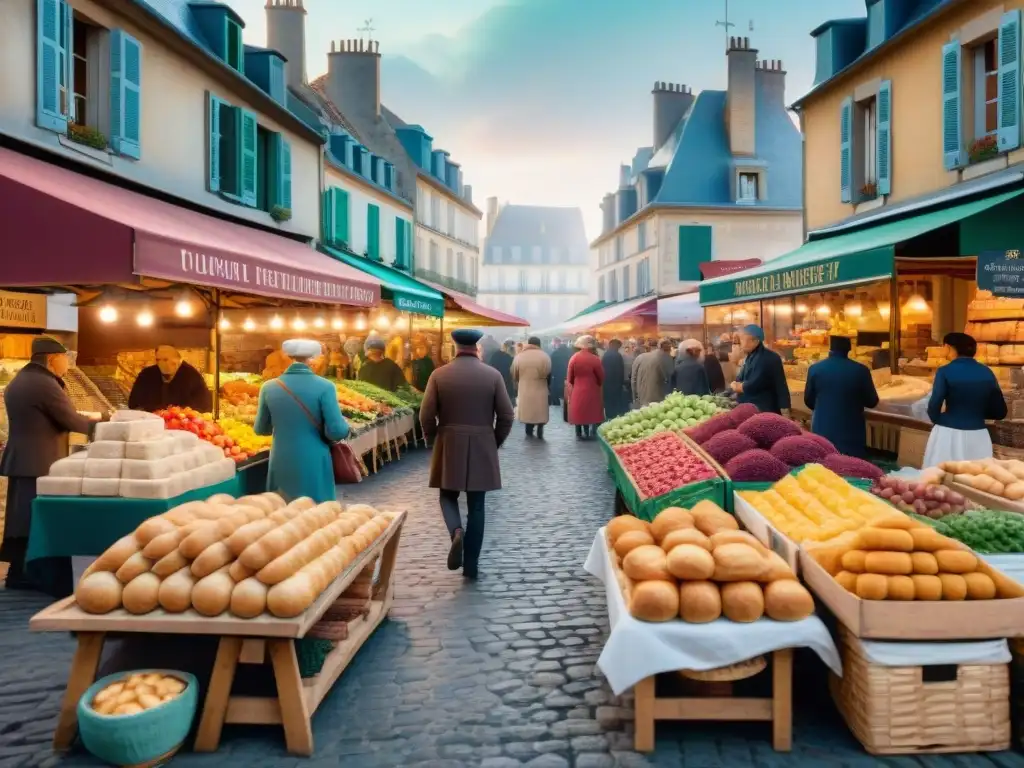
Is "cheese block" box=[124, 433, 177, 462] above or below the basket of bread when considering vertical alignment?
above

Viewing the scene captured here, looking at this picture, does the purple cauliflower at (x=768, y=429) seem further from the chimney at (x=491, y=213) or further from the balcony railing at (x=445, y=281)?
the chimney at (x=491, y=213)

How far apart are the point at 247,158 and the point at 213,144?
962 millimetres

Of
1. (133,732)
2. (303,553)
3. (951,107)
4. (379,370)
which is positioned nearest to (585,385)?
(379,370)

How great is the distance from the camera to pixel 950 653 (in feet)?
11.9

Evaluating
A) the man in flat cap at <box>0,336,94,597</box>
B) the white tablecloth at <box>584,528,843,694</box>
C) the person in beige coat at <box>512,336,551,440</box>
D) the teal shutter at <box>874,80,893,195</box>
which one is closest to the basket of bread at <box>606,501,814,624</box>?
the white tablecloth at <box>584,528,843,694</box>

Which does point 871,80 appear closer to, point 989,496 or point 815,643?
point 989,496

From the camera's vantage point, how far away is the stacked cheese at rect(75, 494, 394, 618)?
3.66 meters

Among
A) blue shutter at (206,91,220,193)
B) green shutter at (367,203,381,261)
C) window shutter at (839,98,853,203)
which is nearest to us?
blue shutter at (206,91,220,193)

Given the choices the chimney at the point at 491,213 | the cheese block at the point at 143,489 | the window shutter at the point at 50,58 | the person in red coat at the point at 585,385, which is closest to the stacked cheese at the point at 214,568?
the cheese block at the point at 143,489

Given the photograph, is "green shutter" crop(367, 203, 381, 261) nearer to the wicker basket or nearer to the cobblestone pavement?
the cobblestone pavement

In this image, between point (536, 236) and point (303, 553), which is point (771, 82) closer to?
point (303, 553)

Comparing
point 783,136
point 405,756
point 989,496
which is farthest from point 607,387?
point 783,136

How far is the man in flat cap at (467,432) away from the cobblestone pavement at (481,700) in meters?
0.40

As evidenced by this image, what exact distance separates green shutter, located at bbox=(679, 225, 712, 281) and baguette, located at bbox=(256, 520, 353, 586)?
92.8 ft
